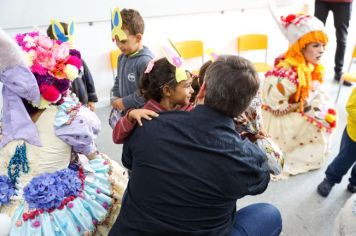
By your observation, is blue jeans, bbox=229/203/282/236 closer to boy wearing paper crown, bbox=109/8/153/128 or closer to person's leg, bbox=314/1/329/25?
boy wearing paper crown, bbox=109/8/153/128

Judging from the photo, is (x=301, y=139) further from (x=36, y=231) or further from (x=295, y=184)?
(x=36, y=231)

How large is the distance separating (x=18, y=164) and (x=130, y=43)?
36.6 inches

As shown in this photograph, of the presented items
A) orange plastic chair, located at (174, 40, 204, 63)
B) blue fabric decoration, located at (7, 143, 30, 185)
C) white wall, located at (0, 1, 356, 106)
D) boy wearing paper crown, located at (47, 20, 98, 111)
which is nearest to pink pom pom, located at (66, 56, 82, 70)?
boy wearing paper crown, located at (47, 20, 98, 111)

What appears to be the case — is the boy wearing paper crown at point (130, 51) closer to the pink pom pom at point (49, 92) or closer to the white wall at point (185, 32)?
the pink pom pom at point (49, 92)

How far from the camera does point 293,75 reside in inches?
93.6

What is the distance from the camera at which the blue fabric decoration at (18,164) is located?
4.48 feet

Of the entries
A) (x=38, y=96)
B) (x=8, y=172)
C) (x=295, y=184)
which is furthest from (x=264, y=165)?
(x=295, y=184)

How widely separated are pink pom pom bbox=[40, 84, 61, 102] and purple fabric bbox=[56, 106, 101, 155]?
0.13 m

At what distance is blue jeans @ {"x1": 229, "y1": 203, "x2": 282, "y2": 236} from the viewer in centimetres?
126

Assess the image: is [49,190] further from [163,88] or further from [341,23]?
[341,23]

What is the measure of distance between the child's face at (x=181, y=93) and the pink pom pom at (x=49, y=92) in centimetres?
51

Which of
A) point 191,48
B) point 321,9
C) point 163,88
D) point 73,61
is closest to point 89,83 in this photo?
point 73,61

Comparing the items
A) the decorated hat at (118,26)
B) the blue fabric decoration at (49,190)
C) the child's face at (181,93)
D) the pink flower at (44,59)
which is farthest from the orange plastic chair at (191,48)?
the blue fabric decoration at (49,190)

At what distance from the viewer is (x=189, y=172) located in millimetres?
1006
